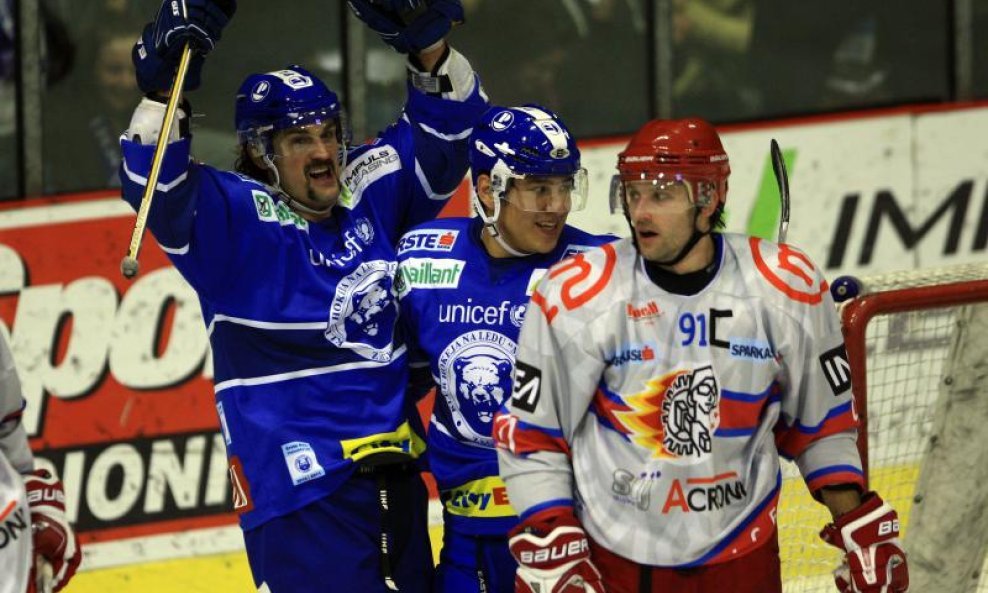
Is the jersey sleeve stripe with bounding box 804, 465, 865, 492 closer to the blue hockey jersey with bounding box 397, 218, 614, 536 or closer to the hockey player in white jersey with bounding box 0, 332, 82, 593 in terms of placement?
the blue hockey jersey with bounding box 397, 218, 614, 536

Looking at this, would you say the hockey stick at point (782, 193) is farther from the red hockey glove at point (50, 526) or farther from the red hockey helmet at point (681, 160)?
the red hockey glove at point (50, 526)

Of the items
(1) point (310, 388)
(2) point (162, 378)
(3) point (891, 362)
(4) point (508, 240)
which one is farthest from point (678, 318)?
(2) point (162, 378)

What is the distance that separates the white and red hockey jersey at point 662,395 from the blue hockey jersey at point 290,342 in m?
0.52

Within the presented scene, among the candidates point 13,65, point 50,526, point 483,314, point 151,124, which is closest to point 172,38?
point 151,124

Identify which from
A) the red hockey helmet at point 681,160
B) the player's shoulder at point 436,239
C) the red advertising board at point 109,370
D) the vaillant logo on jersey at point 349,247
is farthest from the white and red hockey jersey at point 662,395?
the red advertising board at point 109,370

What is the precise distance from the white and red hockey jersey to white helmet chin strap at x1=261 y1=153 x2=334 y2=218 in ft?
2.22

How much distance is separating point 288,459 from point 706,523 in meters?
0.85

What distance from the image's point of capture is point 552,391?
9.99 feet

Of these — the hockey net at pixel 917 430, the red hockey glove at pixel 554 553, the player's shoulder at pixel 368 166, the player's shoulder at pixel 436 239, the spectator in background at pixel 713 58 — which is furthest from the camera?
the spectator in background at pixel 713 58

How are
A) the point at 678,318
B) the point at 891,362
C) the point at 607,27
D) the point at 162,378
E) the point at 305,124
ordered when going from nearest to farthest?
the point at 678,318, the point at 305,124, the point at 891,362, the point at 162,378, the point at 607,27

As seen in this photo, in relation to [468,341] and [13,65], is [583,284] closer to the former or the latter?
[468,341]

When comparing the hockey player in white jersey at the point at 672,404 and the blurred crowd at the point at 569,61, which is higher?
the blurred crowd at the point at 569,61

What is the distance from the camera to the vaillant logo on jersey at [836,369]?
3.10 metres

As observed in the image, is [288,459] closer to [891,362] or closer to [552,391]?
[552,391]
